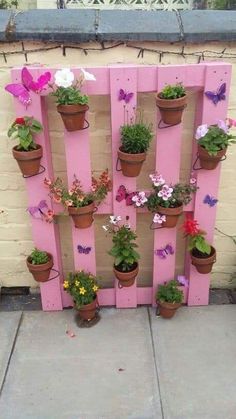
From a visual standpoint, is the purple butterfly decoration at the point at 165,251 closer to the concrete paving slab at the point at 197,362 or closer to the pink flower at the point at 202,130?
the concrete paving slab at the point at 197,362

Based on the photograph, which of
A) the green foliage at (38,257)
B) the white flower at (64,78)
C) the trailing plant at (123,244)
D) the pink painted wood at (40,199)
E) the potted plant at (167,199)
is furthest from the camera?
the green foliage at (38,257)

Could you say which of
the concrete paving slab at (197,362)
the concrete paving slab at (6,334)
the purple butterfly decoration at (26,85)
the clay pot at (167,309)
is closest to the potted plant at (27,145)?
the purple butterfly decoration at (26,85)

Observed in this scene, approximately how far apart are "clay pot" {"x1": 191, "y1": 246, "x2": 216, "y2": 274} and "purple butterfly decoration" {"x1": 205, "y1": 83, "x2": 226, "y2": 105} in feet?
3.14

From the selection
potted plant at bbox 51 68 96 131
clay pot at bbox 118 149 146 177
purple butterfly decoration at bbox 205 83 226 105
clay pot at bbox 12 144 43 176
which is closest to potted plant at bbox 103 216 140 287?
clay pot at bbox 118 149 146 177

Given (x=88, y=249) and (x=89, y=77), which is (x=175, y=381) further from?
(x=89, y=77)

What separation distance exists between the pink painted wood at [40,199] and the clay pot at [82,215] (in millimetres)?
202

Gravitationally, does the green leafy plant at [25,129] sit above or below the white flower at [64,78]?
below

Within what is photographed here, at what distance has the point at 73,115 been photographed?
2.27 meters

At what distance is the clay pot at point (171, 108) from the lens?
2.24 metres

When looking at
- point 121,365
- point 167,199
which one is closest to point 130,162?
point 167,199

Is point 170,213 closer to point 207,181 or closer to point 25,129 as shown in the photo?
point 207,181

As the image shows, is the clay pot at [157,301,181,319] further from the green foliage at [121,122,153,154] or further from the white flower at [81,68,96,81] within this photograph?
the white flower at [81,68,96,81]

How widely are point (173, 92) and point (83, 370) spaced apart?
5.39ft

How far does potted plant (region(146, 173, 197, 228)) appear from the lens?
2.52 meters
